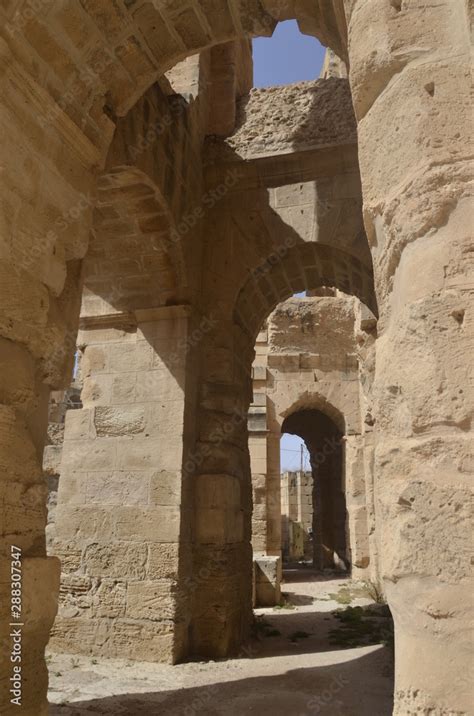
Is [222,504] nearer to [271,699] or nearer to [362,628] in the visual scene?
[271,699]

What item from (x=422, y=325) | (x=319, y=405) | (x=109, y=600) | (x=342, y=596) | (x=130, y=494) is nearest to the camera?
(x=422, y=325)

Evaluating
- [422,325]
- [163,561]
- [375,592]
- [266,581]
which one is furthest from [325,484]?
[422,325]

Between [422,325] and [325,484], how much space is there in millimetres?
15183

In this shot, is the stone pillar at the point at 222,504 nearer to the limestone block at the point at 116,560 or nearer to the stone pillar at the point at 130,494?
the stone pillar at the point at 130,494

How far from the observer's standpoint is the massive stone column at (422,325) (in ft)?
4.01

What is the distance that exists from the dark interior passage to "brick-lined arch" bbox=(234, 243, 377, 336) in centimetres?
837

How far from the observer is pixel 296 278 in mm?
6848

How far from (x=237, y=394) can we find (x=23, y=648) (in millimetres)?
3690

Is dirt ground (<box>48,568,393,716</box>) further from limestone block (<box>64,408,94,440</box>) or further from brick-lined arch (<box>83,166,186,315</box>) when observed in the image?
brick-lined arch (<box>83,166,186,315</box>)

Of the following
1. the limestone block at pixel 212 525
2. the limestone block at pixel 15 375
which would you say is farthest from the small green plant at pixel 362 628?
the limestone block at pixel 15 375

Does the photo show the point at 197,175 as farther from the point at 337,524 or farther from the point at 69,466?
the point at 337,524

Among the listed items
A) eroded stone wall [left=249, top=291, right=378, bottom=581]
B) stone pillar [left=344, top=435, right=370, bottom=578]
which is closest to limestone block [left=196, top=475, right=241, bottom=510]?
eroded stone wall [left=249, top=291, right=378, bottom=581]

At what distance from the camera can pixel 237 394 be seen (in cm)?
615

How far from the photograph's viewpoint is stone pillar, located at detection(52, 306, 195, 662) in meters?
5.09
